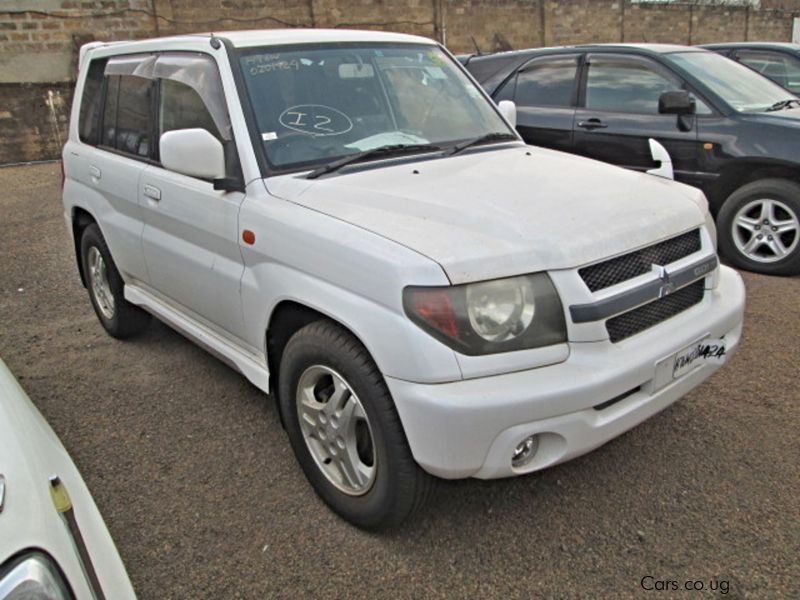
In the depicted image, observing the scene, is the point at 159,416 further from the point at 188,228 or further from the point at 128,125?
the point at 128,125

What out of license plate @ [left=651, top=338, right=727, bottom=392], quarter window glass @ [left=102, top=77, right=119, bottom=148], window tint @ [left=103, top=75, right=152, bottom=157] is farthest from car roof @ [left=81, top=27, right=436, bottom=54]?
license plate @ [left=651, top=338, right=727, bottom=392]

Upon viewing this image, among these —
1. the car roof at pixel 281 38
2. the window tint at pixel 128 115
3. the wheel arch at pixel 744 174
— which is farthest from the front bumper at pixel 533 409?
the wheel arch at pixel 744 174

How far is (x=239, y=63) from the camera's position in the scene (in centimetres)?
315

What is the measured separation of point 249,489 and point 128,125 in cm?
235

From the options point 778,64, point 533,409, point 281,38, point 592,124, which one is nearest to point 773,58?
point 778,64

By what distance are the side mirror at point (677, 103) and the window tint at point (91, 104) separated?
4.31 meters

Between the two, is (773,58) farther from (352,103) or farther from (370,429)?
(370,429)

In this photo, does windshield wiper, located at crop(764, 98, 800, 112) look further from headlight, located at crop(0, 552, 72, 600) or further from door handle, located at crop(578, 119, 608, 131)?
headlight, located at crop(0, 552, 72, 600)

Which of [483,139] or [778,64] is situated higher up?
[778,64]

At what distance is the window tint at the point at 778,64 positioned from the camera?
8648 mm

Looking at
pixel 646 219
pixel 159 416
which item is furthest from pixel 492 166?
pixel 159 416

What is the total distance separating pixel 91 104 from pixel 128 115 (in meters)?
0.67

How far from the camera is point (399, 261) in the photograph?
2.22 m

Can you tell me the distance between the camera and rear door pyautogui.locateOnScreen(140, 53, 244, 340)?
3.06 meters
